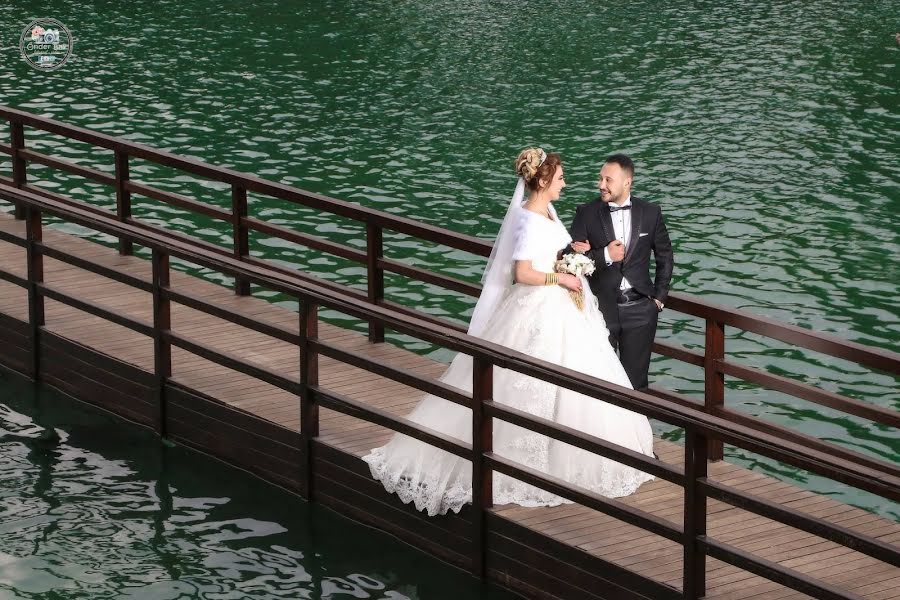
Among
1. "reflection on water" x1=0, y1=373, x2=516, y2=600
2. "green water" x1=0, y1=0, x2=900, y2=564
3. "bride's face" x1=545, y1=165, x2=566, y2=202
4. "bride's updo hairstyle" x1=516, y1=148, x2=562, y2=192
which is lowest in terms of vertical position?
"reflection on water" x1=0, y1=373, x2=516, y2=600

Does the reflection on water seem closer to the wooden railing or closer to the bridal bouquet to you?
the wooden railing

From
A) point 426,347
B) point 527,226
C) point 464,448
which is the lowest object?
point 426,347

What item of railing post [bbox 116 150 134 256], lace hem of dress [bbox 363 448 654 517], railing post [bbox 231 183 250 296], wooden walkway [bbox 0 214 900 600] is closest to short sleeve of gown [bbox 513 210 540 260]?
lace hem of dress [bbox 363 448 654 517]

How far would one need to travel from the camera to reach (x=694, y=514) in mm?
8773

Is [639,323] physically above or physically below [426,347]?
above

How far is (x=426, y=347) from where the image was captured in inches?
644

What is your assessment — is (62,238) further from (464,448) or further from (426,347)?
(464,448)

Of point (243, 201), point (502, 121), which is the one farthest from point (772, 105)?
point (243, 201)

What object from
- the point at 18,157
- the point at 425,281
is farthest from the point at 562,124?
the point at 425,281

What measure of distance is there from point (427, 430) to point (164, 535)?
7.53 ft

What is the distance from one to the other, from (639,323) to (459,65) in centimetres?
2353

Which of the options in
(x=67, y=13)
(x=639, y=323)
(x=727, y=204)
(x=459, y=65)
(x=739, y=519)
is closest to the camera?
(x=739, y=519)

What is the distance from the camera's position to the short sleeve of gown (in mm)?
10508

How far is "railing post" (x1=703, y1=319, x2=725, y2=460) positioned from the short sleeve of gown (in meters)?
1.24
